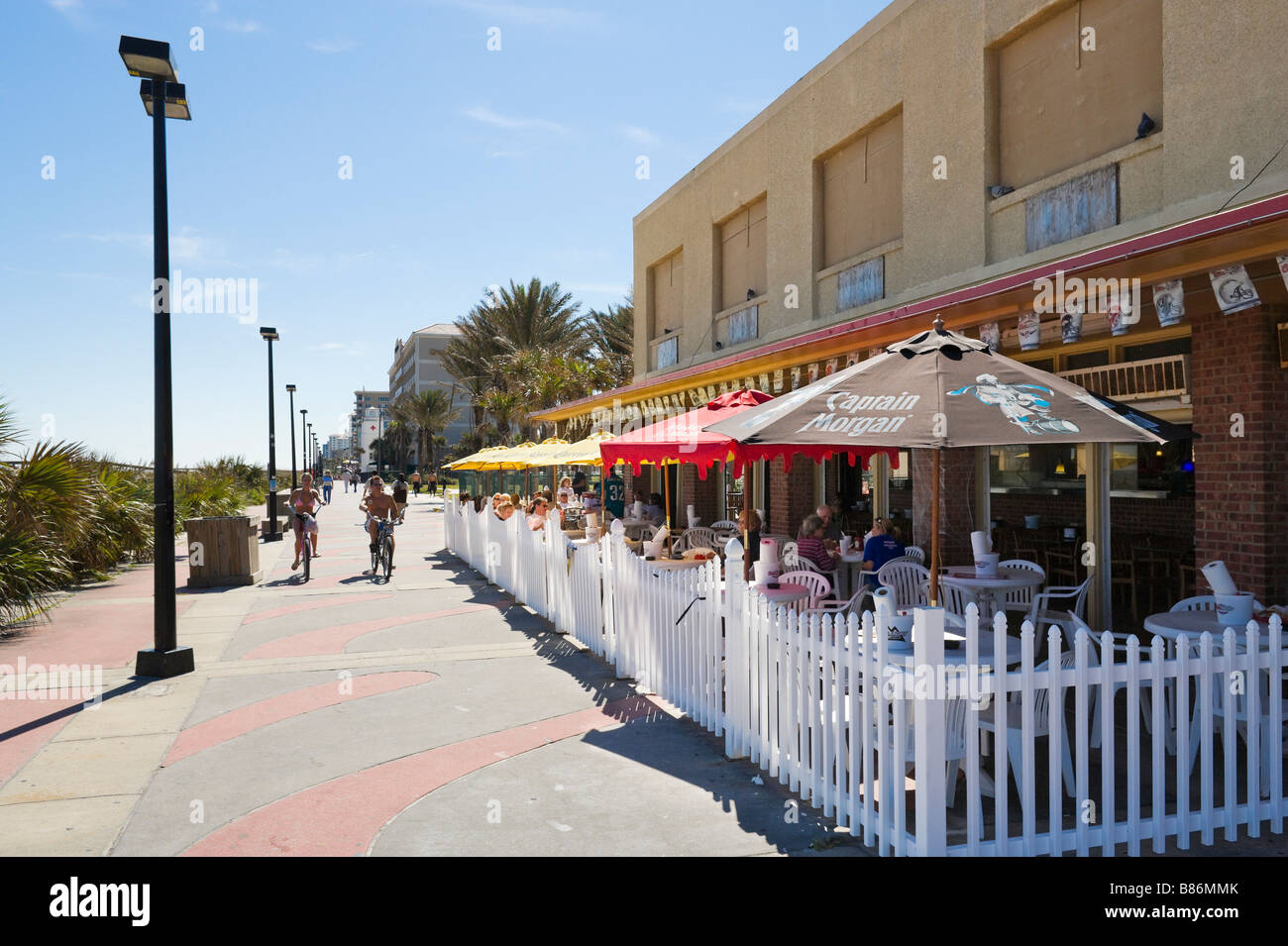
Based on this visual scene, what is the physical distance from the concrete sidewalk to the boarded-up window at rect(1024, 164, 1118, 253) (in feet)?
21.6

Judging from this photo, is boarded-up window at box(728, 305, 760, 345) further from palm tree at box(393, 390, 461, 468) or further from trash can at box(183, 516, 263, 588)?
palm tree at box(393, 390, 461, 468)

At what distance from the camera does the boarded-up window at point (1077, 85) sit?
8.41m

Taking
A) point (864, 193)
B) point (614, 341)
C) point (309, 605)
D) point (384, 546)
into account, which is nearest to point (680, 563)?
point (309, 605)

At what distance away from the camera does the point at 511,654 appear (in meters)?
8.66

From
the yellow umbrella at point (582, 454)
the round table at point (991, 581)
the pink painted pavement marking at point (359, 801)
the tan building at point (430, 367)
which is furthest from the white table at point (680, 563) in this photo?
the tan building at point (430, 367)

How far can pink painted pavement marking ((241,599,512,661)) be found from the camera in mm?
8883

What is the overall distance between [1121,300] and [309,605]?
33.9ft

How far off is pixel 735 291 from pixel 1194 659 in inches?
536

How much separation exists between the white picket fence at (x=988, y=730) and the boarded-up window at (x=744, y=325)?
10.4 m

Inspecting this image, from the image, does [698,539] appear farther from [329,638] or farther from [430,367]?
[430,367]

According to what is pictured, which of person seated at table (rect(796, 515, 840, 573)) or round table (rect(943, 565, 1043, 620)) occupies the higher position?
person seated at table (rect(796, 515, 840, 573))

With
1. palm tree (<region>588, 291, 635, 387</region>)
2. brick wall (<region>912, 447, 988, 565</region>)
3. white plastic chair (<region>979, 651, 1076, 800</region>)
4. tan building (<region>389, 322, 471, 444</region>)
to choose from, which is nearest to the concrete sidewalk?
white plastic chair (<region>979, 651, 1076, 800</region>)

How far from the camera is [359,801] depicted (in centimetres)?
477
